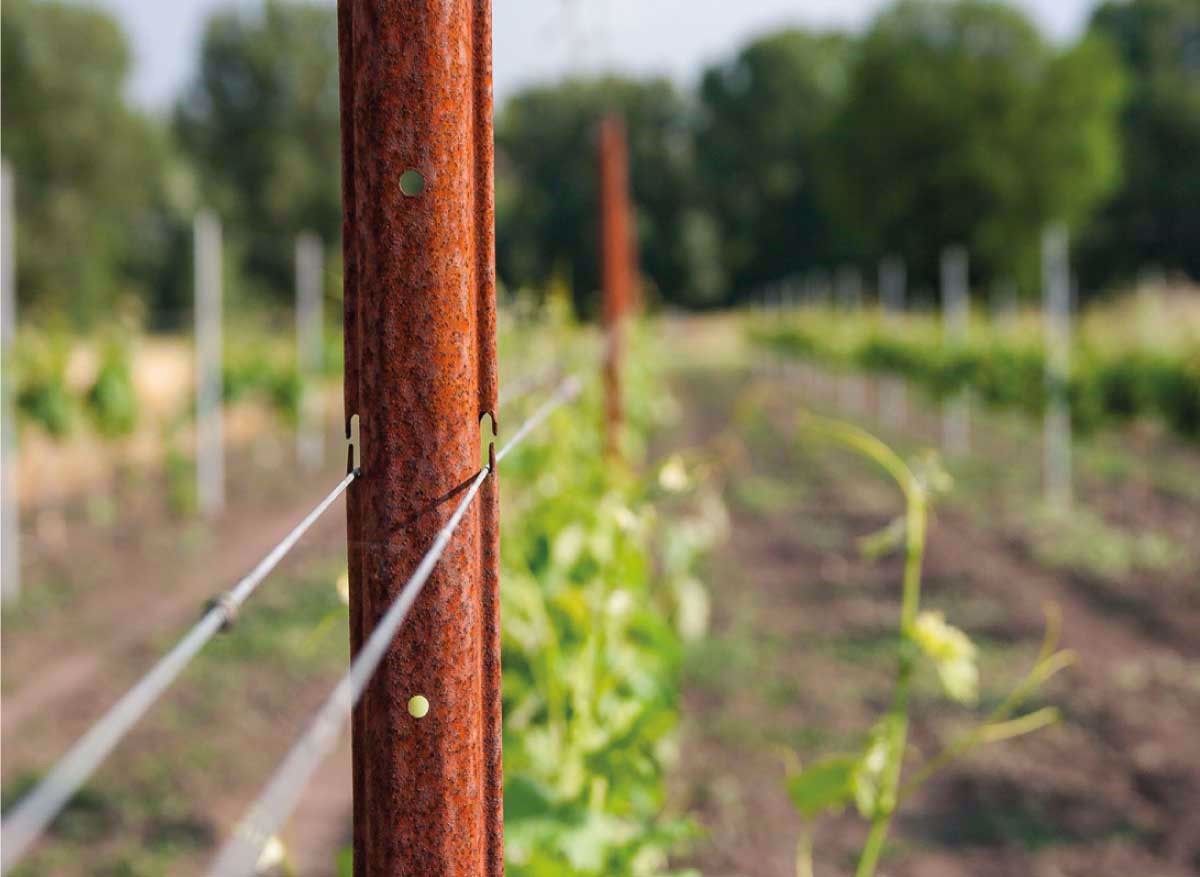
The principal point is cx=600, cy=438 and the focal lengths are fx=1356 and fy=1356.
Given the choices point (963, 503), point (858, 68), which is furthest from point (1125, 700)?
point (858, 68)

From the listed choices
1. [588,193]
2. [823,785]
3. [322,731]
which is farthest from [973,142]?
[322,731]

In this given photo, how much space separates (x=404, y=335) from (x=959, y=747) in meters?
1.33

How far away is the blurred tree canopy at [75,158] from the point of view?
32.5 metres

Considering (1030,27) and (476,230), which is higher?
(1030,27)

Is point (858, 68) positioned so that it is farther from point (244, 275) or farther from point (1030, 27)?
point (244, 275)

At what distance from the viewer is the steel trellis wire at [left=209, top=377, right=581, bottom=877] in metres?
0.58

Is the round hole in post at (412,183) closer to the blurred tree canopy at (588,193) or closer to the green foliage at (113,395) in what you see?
the green foliage at (113,395)

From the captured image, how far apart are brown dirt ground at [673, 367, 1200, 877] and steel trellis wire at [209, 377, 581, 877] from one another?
191 cm

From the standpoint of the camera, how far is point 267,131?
45062 millimetres

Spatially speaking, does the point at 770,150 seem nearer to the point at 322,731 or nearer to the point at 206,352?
the point at 206,352

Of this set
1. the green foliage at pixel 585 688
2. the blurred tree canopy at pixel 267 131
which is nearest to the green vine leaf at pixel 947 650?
the green foliage at pixel 585 688

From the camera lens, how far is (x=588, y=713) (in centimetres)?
224

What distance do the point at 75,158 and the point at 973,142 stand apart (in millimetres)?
27769

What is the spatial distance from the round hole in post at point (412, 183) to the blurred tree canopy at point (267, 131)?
39880 mm
